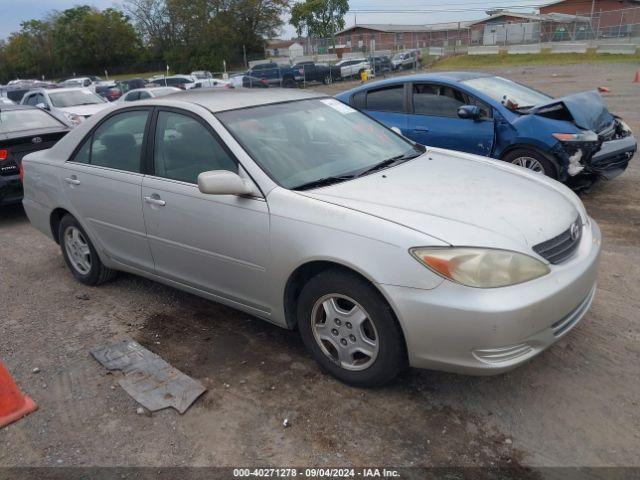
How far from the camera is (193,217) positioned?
358 centimetres

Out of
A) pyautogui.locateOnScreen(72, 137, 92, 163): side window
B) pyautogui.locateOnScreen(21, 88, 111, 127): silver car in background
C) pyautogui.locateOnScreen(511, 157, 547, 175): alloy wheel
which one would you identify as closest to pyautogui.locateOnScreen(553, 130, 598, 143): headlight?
pyautogui.locateOnScreen(511, 157, 547, 175): alloy wheel

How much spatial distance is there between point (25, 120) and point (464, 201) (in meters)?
7.48

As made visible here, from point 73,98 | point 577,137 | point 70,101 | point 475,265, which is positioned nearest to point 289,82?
point 73,98

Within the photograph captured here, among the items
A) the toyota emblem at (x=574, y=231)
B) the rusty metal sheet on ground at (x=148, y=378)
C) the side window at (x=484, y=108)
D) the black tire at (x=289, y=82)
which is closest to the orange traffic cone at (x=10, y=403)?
the rusty metal sheet on ground at (x=148, y=378)

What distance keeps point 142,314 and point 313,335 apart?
1.73 metres

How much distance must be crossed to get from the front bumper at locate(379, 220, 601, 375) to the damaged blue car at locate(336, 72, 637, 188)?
3.79 meters

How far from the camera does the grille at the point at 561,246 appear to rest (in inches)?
111

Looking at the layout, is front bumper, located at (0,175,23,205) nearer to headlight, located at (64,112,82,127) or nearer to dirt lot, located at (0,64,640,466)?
dirt lot, located at (0,64,640,466)

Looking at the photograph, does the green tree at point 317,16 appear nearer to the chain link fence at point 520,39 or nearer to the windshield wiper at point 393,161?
the chain link fence at point 520,39

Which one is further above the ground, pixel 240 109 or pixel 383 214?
pixel 240 109

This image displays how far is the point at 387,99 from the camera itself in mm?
7527

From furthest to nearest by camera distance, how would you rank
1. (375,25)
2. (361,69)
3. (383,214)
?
(375,25), (361,69), (383,214)

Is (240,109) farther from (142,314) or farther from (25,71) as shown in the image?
(25,71)

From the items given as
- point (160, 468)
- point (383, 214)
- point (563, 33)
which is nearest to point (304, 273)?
point (383, 214)
